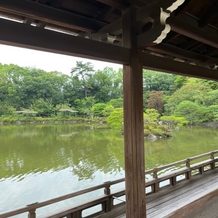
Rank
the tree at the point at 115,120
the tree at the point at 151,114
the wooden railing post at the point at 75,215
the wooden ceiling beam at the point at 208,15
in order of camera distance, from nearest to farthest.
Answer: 1. the wooden ceiling beam at the point at 208,15
2. the wooden railing post at the point at 75,215
3. the tree at the point at 115,120
4. the tree at the point at 151,114

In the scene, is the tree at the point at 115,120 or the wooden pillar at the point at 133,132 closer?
the wooden pillar at the point at 133,132

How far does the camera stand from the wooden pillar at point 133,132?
1.59 metres

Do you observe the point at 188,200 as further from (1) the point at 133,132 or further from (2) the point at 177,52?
(2) the point at 177,52

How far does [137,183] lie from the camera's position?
160cm

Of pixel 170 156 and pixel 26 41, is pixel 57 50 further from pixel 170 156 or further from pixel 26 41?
pixel 170 156

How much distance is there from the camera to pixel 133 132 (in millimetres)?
1598

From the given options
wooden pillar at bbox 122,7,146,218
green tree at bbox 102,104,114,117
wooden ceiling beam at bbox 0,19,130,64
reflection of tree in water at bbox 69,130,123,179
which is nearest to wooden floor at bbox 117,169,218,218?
wooden pillar at bbox 122,7,146,218

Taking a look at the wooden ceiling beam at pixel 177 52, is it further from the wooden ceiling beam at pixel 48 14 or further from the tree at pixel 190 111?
the tree at pixel 190 111

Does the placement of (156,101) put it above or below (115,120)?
above

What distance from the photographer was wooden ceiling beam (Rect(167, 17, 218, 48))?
176 centimetres

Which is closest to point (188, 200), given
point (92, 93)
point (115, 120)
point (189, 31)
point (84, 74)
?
point (189, 31)

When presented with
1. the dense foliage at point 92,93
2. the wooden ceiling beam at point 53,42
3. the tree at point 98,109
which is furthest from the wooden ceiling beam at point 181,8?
the tree at point 98,109

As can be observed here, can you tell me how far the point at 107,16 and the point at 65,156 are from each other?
7087mm

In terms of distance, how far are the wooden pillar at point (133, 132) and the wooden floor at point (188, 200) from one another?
280 millimetres
